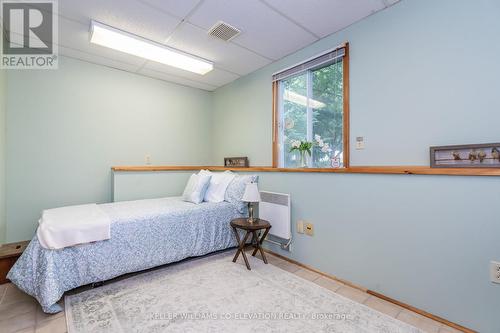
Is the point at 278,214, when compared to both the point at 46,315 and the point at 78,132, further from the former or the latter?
the point at 78,132

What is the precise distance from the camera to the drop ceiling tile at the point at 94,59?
2.82 meters

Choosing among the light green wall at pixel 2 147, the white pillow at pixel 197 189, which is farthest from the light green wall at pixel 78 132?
the white pillow at pixel 197 189

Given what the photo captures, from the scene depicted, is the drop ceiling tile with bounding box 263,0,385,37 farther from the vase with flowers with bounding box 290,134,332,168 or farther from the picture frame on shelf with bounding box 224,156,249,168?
the picture frame on shelf with bounding box 224,156,249,168

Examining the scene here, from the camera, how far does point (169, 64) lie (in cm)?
305

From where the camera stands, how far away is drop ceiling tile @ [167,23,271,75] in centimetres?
243

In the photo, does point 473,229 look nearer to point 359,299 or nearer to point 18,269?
point 359,299

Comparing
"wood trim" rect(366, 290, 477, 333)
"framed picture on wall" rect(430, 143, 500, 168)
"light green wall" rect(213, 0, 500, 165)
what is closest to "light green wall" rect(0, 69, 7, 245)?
"light green wall" rect(213, 0, 500, 165)

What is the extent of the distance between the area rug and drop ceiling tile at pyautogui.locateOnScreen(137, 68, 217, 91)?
272 centimetres

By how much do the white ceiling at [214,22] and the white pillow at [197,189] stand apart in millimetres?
1577

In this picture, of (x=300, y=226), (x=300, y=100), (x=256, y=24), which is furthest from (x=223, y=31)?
(x=300, y=226)

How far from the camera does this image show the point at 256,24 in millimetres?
2260

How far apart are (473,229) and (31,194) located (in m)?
4.26

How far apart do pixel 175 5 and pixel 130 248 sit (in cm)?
224

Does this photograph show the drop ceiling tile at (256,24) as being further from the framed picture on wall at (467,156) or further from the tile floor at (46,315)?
the tile floor at (46,315)
